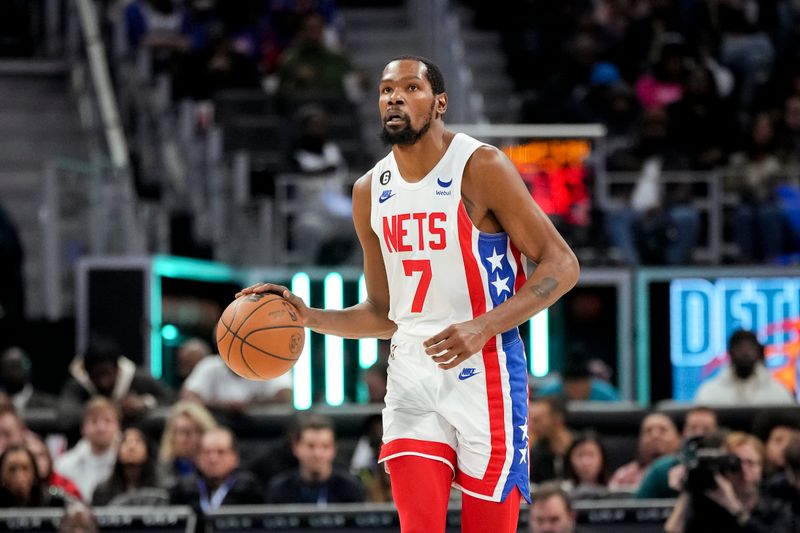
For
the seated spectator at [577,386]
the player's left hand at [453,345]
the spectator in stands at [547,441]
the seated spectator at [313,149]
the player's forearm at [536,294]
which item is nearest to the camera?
the player's left hand at [453,345]

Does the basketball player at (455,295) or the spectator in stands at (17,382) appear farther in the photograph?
the spectator in stands at (17,382)

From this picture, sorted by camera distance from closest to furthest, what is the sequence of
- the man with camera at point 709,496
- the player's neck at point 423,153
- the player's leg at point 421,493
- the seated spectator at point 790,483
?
the player's leg at point 421,493
the player's neck at point 423,153
the man with camera at point 709,496
the seated spectator at point 790,483

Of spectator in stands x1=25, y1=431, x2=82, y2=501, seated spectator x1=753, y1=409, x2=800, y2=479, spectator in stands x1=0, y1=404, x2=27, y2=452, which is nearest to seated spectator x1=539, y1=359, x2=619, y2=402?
seated spectator x1=753, y1=409, x2=800, y2=479

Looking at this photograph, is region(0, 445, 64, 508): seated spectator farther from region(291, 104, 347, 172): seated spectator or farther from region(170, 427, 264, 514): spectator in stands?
region(291, 104, 347, 172): seated spectator

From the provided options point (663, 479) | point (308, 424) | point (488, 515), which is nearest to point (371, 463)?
point (308, 424)

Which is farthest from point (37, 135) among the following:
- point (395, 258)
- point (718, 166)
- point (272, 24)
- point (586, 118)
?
point (395, 258)

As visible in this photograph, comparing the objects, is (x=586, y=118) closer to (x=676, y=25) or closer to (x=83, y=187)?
(x=676, y=25)

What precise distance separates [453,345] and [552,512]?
3.25m

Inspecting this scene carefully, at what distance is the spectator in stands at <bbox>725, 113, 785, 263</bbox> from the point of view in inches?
583

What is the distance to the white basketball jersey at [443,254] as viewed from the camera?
5855 millimetres

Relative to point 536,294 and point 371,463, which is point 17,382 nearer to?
point 371,463

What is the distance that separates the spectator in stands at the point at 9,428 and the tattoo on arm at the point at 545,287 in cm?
570

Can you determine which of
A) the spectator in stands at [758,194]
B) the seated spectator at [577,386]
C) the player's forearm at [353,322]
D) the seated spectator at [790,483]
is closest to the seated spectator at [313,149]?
the seated spectator at [577,386]

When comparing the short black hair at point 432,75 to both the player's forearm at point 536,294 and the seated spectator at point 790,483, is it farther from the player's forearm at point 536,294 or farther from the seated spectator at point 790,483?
the seated spectator at point 790,483
